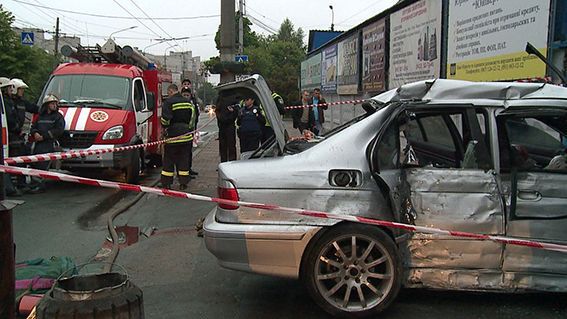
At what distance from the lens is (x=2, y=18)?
30.8 m

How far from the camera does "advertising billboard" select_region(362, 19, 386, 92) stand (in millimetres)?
13555

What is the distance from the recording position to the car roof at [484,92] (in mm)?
4340

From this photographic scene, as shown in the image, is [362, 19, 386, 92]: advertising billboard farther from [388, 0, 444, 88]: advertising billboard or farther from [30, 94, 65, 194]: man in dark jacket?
[30, 94, 65, 194]: man in dark jacket

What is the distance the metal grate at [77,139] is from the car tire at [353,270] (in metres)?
6.59

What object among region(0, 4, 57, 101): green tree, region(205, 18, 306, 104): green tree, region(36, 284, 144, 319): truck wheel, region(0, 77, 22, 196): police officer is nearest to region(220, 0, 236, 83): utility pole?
region(0, 77, 22, 196): police officer

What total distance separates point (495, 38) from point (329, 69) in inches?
526

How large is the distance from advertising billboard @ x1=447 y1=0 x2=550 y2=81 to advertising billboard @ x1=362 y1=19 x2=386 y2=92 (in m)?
4.16

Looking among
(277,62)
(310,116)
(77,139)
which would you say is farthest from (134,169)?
(277,62)

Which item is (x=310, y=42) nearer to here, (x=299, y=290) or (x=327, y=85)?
(x=327, y=85)

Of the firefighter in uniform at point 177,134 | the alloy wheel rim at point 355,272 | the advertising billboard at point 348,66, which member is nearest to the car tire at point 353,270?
the alloy wheel rim at point 355,272

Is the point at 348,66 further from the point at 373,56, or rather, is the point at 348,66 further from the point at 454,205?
the point at 454,205

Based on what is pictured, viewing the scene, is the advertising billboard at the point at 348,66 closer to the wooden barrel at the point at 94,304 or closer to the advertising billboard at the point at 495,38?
the advertising billboard at the point at 495,38

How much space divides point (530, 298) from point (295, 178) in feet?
7.40

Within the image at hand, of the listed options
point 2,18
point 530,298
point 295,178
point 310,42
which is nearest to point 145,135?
point 295,178
